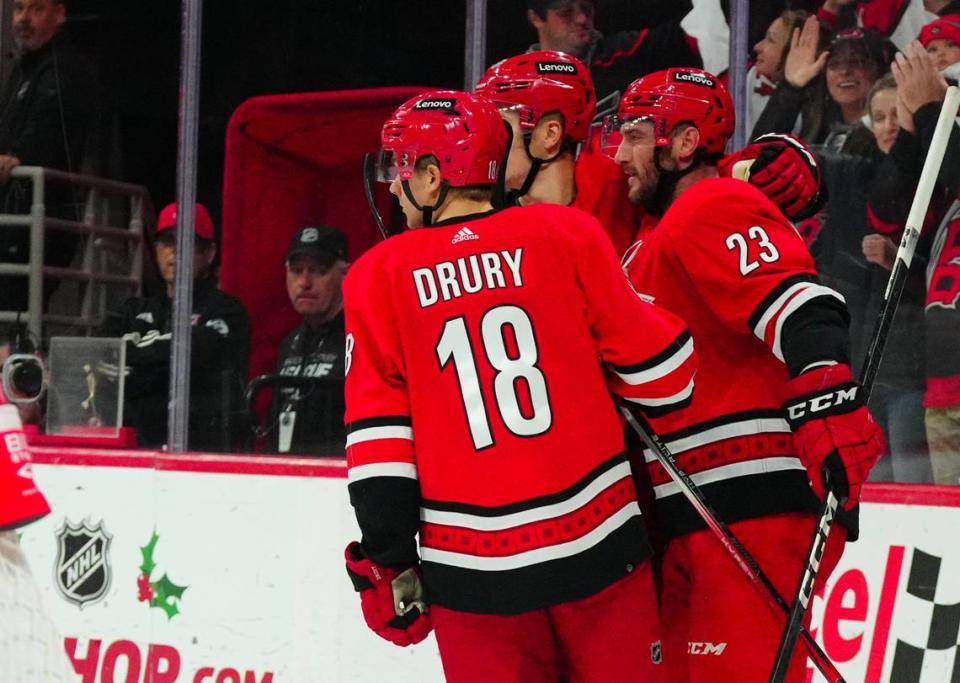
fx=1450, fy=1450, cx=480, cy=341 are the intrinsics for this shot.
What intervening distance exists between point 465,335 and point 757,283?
431 mm

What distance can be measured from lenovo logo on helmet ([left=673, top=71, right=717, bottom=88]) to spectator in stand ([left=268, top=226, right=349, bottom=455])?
150cm

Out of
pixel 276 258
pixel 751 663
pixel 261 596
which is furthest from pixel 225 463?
pixel 751 663

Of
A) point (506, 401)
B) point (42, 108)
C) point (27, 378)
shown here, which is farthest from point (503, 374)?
point (42, 108)

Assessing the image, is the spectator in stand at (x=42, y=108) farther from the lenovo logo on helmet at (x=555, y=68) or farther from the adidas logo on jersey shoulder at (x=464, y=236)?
→ the adidas logo on jersey shoulder at (x=464, y=236)

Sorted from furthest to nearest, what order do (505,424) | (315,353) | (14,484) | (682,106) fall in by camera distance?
(315,353), (682,106), (505,424), (14,484)

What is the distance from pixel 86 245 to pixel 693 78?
7.60 feet

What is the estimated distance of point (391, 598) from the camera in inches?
81.2

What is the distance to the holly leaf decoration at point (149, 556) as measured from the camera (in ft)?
11.8

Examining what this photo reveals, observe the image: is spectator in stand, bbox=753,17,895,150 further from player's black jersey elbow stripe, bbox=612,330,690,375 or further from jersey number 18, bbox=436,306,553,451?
jersey number 18, bbox=436,306,553,451

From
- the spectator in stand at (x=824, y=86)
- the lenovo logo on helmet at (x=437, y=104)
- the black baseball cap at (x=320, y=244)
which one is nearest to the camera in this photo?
the lenovo logo on helmet at (x=437, y=104)

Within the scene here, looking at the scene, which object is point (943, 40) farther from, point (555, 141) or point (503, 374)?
point (503, 374)

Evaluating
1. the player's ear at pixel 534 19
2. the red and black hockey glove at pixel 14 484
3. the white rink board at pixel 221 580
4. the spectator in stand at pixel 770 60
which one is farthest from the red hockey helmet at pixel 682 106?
the white rink board at pixel 221 580

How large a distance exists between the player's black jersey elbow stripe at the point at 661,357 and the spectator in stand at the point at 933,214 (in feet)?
3.96

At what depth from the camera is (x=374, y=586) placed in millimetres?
2068
